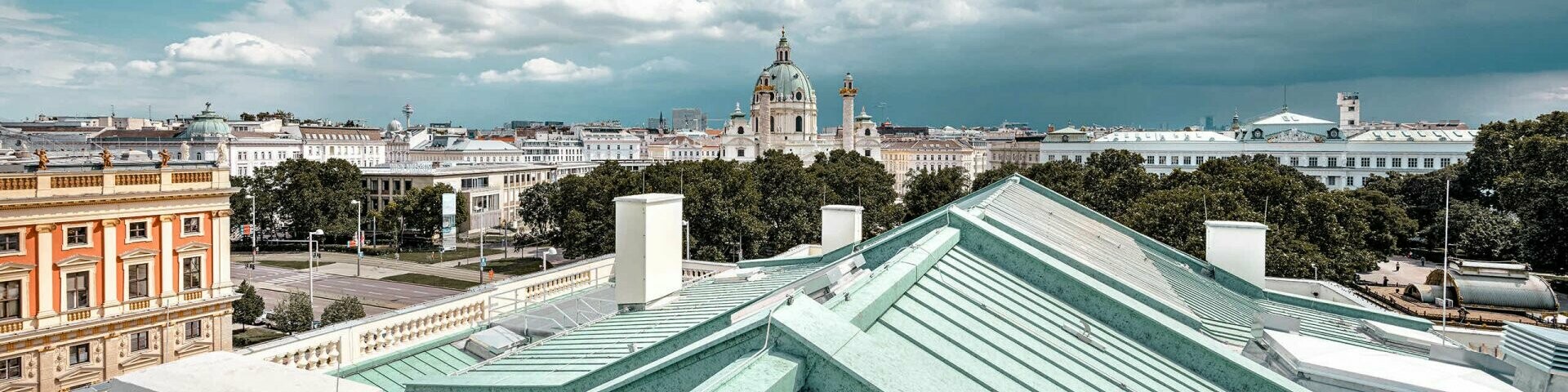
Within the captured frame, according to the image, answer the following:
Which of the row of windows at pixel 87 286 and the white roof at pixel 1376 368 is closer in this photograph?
the white roof at pixel 1376 368

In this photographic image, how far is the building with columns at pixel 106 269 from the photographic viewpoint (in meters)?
24.9

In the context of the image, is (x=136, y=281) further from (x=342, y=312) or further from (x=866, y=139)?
(x=866, y=139)

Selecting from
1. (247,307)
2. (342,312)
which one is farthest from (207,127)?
(342,312)

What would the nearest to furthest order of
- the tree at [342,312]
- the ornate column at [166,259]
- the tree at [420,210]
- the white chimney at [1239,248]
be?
the white chimney at [1239,248] < the ornate column at [166,259] < the tree at [342,312] < the tree at [420,210]

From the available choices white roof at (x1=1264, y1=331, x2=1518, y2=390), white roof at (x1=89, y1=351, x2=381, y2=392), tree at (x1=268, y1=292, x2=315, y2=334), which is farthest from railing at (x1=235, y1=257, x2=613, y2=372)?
tree at (x1=268, y1=292, x2=315, y2=334)

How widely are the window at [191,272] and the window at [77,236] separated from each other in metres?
2.81

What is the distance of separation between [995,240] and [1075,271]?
0.93m

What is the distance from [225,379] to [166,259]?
25.7 meters

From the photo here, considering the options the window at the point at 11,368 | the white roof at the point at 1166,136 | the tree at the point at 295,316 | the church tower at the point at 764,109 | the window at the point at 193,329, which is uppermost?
the church tower at the point at 764,109

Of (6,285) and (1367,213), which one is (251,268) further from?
(1367,213)

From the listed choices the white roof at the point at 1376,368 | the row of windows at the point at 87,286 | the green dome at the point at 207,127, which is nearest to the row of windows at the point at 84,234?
the row of windows at the point at 87,286

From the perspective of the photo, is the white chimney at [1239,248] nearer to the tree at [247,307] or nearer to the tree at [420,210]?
the tree at [247,307]

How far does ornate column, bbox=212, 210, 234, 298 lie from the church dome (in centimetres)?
14082

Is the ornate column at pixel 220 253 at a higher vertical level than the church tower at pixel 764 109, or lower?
lower
